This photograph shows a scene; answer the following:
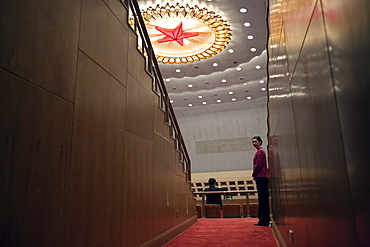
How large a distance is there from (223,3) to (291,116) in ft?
20.9

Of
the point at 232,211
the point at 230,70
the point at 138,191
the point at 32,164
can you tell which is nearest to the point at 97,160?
the point at 32,164

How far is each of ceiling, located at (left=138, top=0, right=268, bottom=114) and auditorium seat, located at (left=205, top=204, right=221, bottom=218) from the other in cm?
487

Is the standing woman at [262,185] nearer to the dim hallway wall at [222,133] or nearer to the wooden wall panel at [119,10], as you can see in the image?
the wooden wall panel at [119,10]

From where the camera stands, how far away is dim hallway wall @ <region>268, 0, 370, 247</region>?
786 mm

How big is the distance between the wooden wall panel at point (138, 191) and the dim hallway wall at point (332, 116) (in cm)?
178

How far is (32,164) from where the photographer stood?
1.74 metres

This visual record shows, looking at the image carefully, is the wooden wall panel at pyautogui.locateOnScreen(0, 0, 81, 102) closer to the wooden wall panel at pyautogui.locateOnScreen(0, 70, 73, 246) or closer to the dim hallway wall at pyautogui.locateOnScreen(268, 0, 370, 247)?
the wooden wall panel at pyautogui.locateOnScreen(0, 70, 73, 246)

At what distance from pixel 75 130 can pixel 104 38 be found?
3.37ft

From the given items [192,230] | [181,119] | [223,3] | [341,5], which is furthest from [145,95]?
[181,119]

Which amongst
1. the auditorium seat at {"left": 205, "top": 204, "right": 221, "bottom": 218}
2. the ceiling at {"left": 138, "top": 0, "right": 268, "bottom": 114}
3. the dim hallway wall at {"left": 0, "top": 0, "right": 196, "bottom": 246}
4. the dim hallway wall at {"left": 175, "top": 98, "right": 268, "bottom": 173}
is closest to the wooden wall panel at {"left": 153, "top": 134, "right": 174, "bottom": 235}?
the dim hallway wall at {"left": 0, "top": 0, "right": 196, "bottom": 246}

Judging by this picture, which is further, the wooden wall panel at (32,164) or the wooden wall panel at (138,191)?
the wooden wall panel at (138,191)

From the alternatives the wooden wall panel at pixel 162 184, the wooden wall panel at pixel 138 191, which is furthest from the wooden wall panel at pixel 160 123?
the wooden wall panel at pixel 138 191

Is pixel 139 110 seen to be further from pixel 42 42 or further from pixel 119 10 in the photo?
pixel 42 42

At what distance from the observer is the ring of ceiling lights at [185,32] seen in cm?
823
